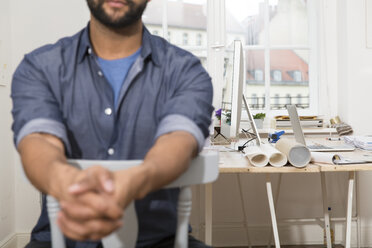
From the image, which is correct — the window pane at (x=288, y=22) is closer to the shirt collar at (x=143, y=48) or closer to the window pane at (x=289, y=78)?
the window pane at (x=289, y=78)

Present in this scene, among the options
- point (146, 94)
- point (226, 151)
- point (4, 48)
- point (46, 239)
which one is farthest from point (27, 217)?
point (146, 94)

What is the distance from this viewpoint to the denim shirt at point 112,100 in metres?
1.07

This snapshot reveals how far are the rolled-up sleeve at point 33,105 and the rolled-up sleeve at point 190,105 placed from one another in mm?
245

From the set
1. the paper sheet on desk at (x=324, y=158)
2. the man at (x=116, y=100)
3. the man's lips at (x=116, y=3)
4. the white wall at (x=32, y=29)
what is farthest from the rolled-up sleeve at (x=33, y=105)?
the white wall at (x=32, y=29)

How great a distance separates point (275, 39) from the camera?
3.32 metres

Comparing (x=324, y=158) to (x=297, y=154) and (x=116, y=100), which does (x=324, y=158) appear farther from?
(x=116, y=100)

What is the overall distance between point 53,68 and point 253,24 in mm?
2474

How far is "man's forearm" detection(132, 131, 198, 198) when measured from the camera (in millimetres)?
774

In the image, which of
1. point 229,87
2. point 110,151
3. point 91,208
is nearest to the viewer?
point 91,208

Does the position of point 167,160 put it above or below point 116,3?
below

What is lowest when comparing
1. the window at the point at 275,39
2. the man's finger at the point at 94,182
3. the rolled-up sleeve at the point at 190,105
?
the man's finger at the point at 94,182

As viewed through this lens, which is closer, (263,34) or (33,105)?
(33,105)

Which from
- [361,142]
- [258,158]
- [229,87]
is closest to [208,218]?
[258,158]

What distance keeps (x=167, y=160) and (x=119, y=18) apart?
44 centimetres
